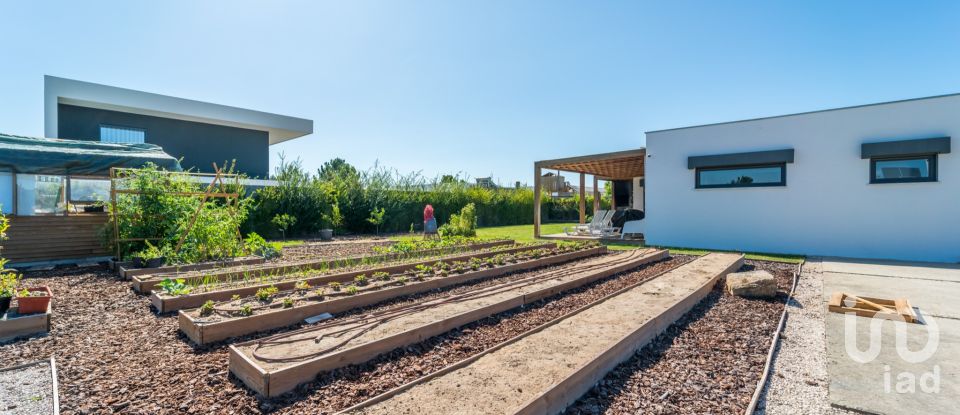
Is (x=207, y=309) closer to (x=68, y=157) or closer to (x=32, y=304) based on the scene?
(x=32, y=304)

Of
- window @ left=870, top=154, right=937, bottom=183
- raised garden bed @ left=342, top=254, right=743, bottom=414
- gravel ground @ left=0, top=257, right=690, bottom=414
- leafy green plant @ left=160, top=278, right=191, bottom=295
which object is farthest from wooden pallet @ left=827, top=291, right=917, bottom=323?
leafy green plant @ left=160, top=278, right=191, bottom=295

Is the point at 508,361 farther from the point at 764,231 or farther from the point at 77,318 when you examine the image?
the point at 764,231

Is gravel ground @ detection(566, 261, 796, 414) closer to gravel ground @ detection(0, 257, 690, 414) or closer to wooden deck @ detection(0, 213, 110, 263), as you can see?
gravel ground @ detection(0, 257, 690, 414)

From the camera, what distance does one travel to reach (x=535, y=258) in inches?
306

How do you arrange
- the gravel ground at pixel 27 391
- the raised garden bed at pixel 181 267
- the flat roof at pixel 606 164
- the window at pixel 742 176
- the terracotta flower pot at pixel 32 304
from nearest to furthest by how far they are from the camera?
the gravel ground at pixel 27 391
the terracotta flower pot at pixel 32 304
the raised garden bed at pixel 181 267
the window at pixel 742 176
the flat roof at pixel 606 164

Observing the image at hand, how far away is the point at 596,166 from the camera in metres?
14.2

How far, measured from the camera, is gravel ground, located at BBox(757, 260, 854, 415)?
2482mm

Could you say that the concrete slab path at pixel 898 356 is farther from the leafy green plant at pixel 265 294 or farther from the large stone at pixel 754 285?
the leafy green plant at pixel 265 294

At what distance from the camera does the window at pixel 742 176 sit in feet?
32.0

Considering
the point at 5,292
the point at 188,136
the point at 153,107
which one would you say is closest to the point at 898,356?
the point at 5,292

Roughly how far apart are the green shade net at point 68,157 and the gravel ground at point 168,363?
4.36m

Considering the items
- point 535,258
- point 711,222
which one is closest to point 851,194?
point 711,222

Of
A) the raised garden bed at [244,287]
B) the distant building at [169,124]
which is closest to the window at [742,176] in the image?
the raised garden bed at [244,287]

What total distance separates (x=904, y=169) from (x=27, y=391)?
1343 centimetres
